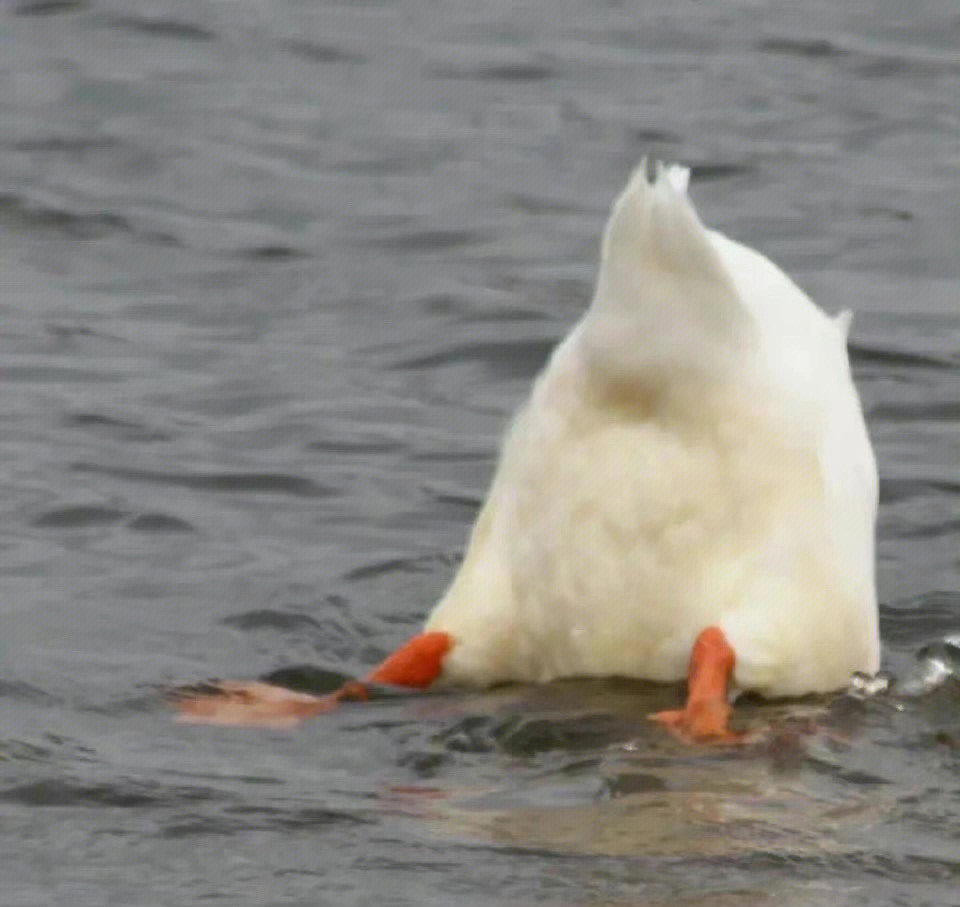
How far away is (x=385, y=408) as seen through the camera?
30.2 feet

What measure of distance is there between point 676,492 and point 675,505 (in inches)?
1.0

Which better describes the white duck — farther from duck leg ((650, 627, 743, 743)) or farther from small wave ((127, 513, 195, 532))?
small wave ((127, 513, 195, 532))

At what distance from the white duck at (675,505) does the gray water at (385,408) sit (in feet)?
0.44

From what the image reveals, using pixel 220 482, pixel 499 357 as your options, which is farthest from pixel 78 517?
pixel 499 357

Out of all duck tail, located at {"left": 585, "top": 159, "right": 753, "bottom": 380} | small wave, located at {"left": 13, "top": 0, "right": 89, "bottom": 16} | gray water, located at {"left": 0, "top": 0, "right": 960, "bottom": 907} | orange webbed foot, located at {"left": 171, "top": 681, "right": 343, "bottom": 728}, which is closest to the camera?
gray water, located at {"left": 0, "top": 0, "right": 960, "bottom": 907}

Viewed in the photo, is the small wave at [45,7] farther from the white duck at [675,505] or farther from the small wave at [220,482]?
the white duck at [675,505]

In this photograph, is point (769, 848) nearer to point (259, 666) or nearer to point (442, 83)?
point (259, 666)

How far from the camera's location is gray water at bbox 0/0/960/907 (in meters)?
5.67

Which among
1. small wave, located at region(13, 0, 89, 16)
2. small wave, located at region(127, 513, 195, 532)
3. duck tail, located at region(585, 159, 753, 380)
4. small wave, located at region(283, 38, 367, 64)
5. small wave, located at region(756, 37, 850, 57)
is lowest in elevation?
small wave, located at region(127, 513, 195, 532)

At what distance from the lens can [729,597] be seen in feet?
20.9

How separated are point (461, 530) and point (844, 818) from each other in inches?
98.9

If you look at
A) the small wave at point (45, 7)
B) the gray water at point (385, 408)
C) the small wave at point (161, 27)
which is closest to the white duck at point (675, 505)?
the gray water at point (385, 408)

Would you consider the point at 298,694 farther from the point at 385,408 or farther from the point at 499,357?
the point at 499,357

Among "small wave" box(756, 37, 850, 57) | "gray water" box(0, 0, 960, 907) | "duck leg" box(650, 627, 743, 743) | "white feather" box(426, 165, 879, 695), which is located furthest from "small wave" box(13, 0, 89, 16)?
"duck leg" box(650, 627, 743, 743)
